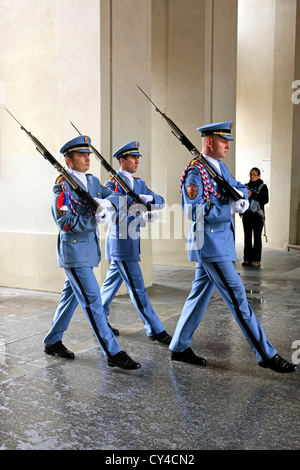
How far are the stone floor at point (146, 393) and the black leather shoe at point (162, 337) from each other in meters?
0.09

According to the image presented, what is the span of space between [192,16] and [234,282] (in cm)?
684

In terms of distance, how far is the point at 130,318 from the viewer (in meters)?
5.92

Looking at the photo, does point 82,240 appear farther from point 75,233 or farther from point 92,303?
point 92,303

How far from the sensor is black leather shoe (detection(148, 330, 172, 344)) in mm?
4883

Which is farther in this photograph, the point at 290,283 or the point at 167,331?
the point at 290,283

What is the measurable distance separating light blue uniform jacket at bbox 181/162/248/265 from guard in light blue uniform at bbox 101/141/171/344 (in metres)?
0.87

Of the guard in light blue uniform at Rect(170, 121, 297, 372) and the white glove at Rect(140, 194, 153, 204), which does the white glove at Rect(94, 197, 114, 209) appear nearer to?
the guard in light blue uniform at Rect(170, 121, 297, 372)

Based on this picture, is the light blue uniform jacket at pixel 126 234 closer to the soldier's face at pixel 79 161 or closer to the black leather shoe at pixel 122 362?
the soldier's face at pixel 79 161

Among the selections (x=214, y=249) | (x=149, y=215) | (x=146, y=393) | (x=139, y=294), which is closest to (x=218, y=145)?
(x=214, y=249)

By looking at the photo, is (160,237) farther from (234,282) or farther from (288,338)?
(234,282)

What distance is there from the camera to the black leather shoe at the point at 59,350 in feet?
14.6

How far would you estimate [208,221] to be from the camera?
4.13m

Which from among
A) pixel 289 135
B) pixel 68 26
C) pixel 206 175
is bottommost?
pixel 206 175
